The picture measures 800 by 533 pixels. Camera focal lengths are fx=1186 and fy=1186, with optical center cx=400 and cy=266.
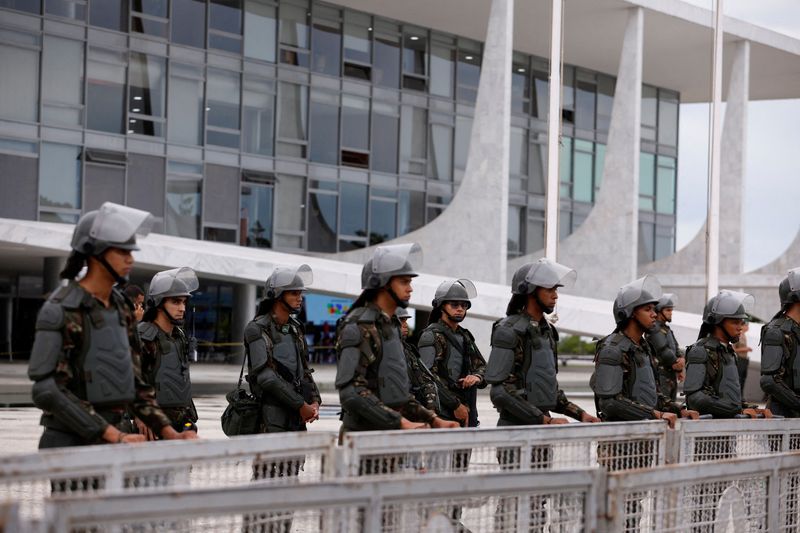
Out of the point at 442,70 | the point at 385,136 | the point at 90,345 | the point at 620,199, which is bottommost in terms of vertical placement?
the point at 90,345

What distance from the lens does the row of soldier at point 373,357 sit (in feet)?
18.7

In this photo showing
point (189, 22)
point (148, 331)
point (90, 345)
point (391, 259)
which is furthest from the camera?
point (189, 22)

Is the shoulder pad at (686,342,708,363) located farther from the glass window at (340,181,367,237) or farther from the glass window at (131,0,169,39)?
the glass window at (340,181,367,237)

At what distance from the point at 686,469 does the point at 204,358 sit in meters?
34.3

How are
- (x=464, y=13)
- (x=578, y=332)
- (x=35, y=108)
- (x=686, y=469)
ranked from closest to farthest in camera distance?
1. (x=686, y=469)
2. (x=578, y=332)
3. (x=35, y=108)
4. (x=464, y=13)

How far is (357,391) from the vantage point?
6.96 m

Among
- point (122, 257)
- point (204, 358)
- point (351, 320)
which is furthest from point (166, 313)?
point (204, 358)

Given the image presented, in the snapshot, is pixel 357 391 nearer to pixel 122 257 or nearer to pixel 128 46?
pixel 122 257

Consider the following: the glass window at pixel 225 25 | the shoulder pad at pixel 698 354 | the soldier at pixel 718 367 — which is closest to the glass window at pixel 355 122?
the glass window at pixel 225 25

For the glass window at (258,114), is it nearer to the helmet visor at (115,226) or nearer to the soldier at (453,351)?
the soldier at (453,351)

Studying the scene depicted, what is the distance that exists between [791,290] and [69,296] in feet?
22.5

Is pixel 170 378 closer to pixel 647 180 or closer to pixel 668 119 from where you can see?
pixel 647 180

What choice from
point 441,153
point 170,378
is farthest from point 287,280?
point 441,153

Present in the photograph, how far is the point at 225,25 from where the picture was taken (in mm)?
34469
